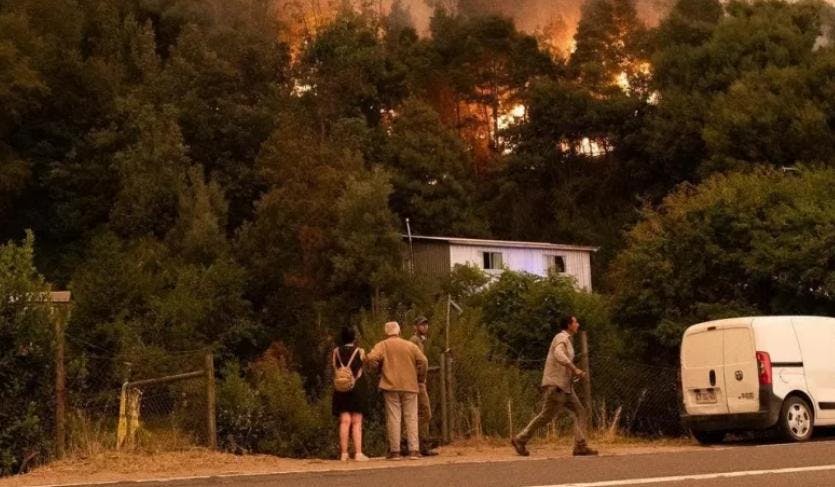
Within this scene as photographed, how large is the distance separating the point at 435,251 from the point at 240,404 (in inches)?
1410

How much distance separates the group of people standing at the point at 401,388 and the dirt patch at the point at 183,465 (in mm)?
357

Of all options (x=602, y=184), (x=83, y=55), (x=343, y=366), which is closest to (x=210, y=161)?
(x=83, y=55)

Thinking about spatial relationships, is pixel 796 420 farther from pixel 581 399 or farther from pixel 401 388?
pixel 401 388

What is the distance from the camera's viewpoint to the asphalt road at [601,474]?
978 centimetres

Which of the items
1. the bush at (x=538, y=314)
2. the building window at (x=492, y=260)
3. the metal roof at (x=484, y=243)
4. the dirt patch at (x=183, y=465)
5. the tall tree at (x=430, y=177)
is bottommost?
the dirt patch at (x=183, y=465)

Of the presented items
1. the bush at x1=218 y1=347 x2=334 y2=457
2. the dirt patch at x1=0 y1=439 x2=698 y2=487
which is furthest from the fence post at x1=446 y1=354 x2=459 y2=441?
the bush at x1=218 y1=347 x2=334 y2=457

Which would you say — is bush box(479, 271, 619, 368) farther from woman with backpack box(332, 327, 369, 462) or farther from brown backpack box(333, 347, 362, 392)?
brown backpack box(333, 347, 362, 392)

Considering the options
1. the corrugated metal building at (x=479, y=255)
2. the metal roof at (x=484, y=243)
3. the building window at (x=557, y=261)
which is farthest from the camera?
the building window at (x=557, y=261)

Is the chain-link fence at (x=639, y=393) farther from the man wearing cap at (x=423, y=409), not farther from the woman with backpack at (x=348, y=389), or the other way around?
the woman with backpack at (x=348, y=389)

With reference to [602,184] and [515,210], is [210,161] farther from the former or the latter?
[602,184]

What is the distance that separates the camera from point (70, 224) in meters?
61.4

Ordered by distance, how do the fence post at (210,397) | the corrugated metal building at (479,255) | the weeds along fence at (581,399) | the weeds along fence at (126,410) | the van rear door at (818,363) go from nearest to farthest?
the weeds along fence at (126,410) < the fence post at (210,397) < the van rear door at (818,363) < the weeds along fence at (581,399) < the corrugated metal building at (479,255)

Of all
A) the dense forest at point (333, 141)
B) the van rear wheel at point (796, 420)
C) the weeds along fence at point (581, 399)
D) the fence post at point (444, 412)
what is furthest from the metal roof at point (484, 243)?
the van rear wheel at point (796, 420)

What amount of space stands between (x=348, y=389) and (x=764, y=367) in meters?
6.24
